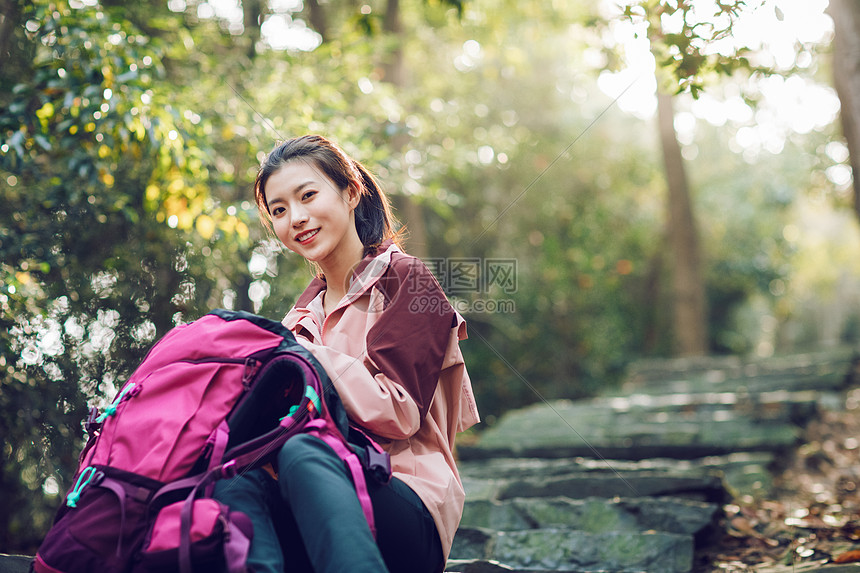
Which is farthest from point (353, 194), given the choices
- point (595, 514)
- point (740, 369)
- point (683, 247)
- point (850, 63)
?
point (683, 247)

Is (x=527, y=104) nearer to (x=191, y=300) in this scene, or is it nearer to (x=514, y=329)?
(x=514, y=329)

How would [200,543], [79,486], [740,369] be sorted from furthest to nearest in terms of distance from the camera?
[740,369] < [79,486] < [200,543]

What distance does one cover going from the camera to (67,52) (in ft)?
10.8

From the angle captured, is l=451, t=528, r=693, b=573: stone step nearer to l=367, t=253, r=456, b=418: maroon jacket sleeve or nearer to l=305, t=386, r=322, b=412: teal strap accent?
l=367, t=253, r=456, b=418: maroon jacket sleeve

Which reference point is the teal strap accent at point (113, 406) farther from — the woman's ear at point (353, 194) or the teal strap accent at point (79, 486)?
the woman's ear at point (353, 194)

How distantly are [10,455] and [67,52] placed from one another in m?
2.08

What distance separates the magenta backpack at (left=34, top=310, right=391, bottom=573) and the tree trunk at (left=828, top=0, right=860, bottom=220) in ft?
10.7

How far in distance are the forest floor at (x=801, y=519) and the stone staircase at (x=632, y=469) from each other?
0.09 meters

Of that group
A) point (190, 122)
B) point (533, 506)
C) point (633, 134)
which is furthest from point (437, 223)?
point (533, 506)

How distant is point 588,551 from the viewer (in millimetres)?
2473

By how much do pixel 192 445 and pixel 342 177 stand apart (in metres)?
0.95

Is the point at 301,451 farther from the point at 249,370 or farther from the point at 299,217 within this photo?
the point at 299,217

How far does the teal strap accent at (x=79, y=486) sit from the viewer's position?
56.6 inches

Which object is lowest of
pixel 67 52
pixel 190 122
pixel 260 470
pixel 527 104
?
pixel 260 470
